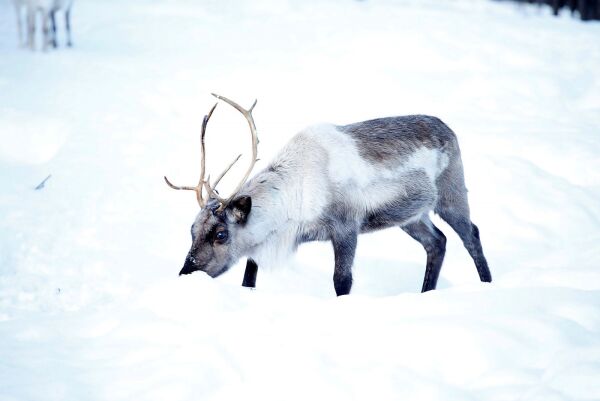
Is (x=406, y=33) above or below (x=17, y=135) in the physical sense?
above

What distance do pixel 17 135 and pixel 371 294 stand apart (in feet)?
11.4

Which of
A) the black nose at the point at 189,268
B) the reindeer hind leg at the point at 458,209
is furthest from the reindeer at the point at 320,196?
the reindeer hind leg at the point at 458,209

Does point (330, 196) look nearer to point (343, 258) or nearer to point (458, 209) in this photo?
point (343, 258)

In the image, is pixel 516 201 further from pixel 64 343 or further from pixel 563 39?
pixel 563 39

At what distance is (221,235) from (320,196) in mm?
569

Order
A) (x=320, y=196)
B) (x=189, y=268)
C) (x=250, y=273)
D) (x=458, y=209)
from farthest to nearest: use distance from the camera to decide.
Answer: (x=458, y=209)
(x=250, y=273)
(x=320, y=196)
(x=189, y=268)

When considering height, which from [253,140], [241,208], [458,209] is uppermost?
[253,140]

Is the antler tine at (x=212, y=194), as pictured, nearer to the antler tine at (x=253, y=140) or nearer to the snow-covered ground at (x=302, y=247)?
the antler tine at (x=253, y=140)

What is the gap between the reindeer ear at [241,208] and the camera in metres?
3.22

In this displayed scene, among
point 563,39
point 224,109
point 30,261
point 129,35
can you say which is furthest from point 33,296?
point 563,39

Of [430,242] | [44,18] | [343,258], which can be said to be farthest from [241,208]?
[44,18]

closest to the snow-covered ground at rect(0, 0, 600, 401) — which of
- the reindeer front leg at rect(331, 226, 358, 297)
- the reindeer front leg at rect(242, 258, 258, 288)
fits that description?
the reindeer front leg at rect(242, 258, 258, 288)

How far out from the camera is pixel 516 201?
511 cm

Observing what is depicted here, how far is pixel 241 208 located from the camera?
129 inches
